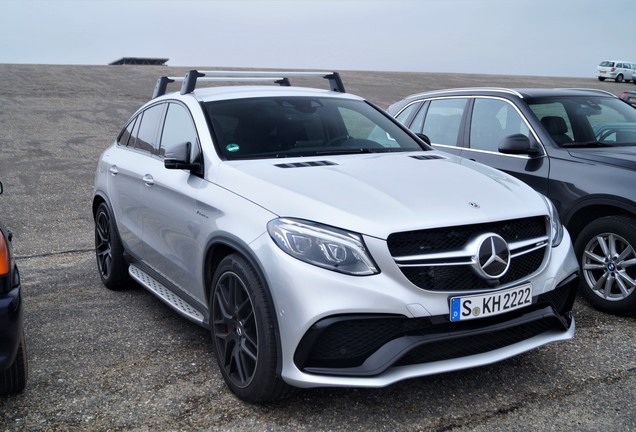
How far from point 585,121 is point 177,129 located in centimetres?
354

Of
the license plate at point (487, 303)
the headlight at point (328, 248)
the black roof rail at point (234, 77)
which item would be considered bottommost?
the license plate at point (487, 303)

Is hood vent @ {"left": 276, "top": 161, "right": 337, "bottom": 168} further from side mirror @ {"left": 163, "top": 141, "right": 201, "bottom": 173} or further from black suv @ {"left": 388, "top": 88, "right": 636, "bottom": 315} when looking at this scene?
black suv @ {"left": 388, "top": 88, "right": 636, "bottom": 315}

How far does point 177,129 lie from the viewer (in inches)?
199

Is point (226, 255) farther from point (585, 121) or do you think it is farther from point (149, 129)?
point (585, 121)

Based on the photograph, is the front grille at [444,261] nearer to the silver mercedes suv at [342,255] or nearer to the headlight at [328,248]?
the silver mercedes suv at [342,255]

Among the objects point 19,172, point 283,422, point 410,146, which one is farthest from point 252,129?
point 19,172

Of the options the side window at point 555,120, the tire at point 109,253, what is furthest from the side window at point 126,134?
the side window at point 555,120

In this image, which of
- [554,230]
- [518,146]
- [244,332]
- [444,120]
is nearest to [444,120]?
[444,120]

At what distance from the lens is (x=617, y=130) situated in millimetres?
6168

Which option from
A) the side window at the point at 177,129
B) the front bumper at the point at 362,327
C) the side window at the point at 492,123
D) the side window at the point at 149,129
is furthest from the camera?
the side window at the point at 492,123

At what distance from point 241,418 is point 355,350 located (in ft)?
2.49

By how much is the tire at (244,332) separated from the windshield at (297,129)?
3.06 feet

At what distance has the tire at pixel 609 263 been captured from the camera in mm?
5059

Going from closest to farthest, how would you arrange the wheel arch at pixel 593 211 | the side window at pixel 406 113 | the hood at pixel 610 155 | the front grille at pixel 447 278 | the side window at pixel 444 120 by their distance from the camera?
the front grille at pixel 447 278 → the wheel arch at pixel 593 211 → the hood at pixel 610 155 → the side window at pixel 444 120 → the side window at pixel 406 113
